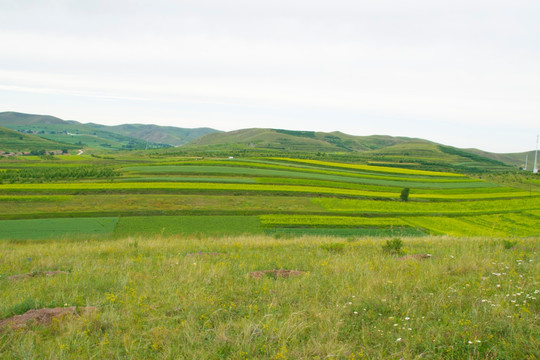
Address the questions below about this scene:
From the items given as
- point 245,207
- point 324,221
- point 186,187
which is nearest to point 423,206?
point 324,221

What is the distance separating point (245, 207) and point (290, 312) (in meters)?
34.3

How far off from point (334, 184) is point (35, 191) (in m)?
49.7

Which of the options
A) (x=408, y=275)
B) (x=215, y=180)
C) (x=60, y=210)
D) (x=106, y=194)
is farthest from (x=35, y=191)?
(x=408, y=275)

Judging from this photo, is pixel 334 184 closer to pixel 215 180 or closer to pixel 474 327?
pixel 215 180

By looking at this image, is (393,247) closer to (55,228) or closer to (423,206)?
(55,228)

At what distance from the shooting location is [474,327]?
4.88 meters

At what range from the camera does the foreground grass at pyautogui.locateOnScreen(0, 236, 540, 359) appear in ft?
14.8

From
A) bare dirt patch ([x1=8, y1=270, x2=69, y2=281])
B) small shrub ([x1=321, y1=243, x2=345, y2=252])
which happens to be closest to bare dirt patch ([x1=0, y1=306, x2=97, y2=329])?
bare dirt patch ([x1=8, y1=270, x2=69, y2=281])

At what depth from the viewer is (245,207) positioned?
1566 inches

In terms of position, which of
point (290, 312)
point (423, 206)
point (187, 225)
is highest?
point (290, 312)

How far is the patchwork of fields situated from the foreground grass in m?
19.4

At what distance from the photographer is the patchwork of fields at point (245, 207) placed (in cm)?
2980

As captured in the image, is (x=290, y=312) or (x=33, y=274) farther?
(x=33, y=274)

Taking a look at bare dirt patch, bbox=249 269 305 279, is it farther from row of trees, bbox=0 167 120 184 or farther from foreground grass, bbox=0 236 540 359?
row of trees, bbox=0 167 120 184
